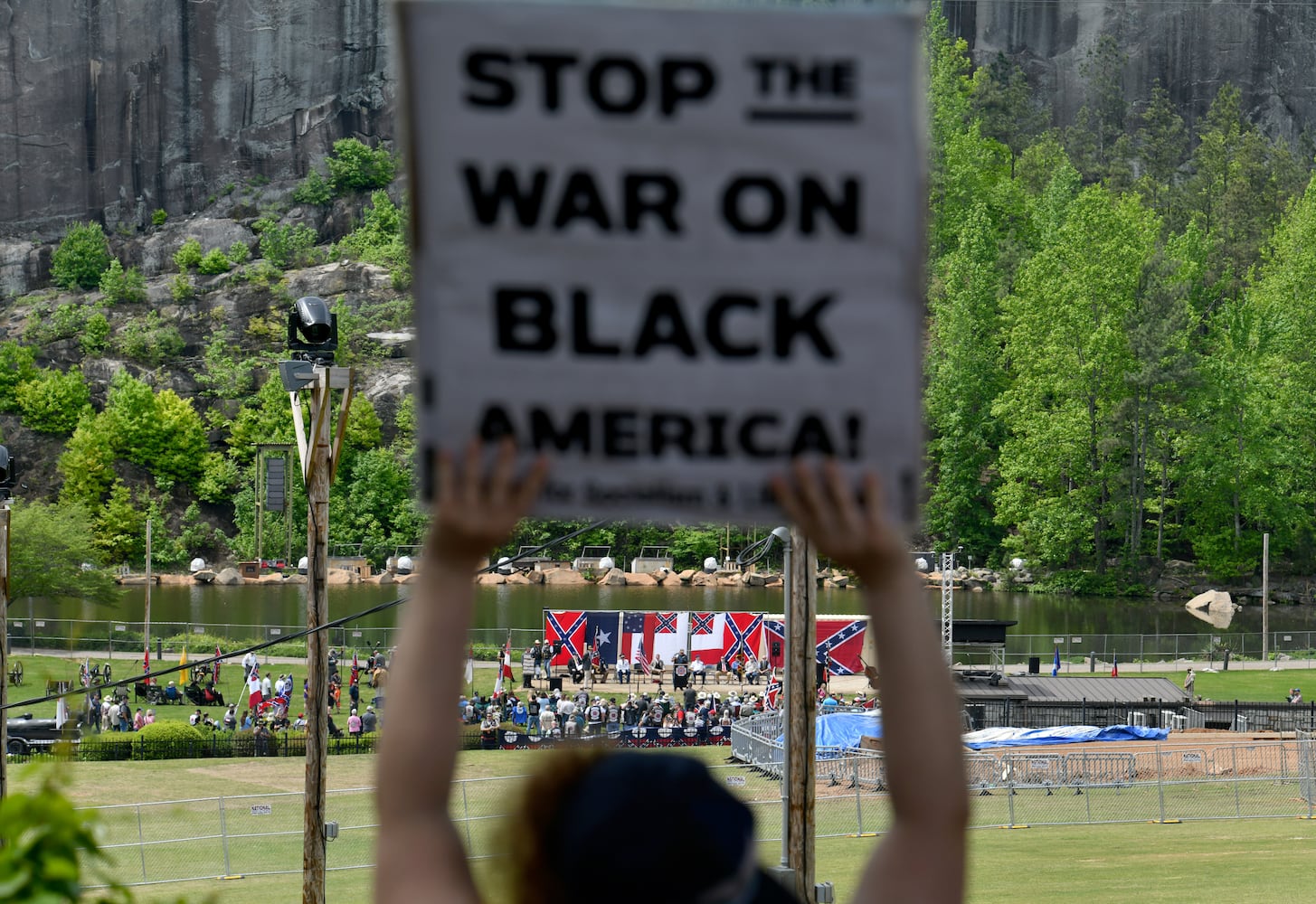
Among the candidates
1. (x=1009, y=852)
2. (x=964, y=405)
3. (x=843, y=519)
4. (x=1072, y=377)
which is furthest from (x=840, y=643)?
(x=964, y=405)

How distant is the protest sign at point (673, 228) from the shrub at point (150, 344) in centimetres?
10598

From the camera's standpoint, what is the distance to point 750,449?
2193 millimetres

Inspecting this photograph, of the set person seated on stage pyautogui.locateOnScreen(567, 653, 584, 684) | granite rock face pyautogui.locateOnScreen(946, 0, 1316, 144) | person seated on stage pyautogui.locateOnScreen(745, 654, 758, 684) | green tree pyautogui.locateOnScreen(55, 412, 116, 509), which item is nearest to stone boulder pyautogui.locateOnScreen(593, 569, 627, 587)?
green tree pyautogui.locateOnScreen(55, 412, 116, 509)

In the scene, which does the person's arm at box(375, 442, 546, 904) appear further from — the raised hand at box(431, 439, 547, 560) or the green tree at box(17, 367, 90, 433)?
the green tree at box(17, 367, 90, 433)

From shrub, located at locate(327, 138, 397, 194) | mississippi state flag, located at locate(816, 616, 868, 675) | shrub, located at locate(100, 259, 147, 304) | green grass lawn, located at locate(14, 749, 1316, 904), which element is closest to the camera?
green grass lawn, located at locate(14, 749, 1316, 904)

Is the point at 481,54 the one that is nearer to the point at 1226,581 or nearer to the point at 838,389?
the point at 838,389

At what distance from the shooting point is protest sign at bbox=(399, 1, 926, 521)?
2104 mm

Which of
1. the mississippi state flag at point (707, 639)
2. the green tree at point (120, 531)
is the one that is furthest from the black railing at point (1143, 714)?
the green tree at point (120, 531)

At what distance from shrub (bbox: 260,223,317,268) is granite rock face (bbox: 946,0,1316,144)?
60.9 m

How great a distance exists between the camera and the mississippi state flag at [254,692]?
119 feet

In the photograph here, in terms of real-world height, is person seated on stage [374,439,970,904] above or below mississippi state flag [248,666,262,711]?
above

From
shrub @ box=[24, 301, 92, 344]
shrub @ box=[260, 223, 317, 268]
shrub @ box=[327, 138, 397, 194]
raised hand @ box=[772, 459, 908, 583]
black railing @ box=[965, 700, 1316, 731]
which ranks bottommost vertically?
black railing @ box=[965, 700, 1316, 731]

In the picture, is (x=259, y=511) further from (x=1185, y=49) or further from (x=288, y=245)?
(x=1185, y=49)

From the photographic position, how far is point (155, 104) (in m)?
131
